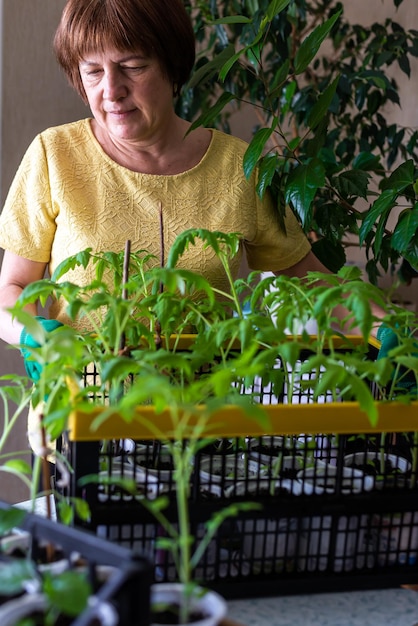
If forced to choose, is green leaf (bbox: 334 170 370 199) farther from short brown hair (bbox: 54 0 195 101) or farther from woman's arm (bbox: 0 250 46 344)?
woman's arm (bbox: 0 250 46 344)

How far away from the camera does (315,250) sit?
1.65 m

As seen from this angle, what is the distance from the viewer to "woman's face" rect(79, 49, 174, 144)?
4.73 feet

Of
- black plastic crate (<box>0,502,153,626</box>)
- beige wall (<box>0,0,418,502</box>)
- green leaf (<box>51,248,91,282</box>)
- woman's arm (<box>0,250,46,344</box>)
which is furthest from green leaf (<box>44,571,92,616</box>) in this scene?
beige wall (<box>0,0,418,502</box>)

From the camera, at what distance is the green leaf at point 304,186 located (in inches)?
54.5

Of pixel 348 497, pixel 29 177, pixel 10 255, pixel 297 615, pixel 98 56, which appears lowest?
pixel 297 615

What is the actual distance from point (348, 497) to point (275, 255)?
0.83m

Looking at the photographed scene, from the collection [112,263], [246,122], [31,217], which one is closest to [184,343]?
[112,263]

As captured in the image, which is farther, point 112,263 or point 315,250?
point 315,250

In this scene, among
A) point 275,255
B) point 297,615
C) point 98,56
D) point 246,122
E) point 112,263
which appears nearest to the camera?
point 297,615

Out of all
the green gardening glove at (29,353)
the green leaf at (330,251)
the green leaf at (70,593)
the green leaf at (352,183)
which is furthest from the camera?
the green leaf at (330,251)

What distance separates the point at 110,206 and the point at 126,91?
209 millimetres

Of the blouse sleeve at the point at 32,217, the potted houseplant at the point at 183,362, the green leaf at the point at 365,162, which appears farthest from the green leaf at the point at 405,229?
the blouse sleeve at the point at 32,217

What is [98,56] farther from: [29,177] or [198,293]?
[198,293]

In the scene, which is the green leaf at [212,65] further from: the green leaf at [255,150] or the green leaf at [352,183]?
the green leaf at [352,183]
